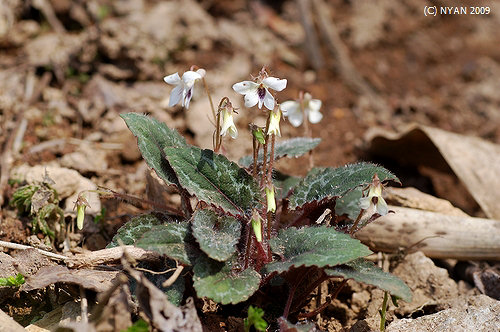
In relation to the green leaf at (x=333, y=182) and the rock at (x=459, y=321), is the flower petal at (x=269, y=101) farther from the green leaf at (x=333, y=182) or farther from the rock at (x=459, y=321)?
the rock at (x=459, y=321)

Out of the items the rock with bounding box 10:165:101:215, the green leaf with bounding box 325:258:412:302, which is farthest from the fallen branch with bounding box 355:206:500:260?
the rock with bounding box 10:165:101:215

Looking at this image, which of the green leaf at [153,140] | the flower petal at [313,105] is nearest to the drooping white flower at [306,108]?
the flower petal at [313,105]

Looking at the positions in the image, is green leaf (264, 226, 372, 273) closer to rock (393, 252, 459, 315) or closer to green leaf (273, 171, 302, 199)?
green leaf (273, 171, 302, 199)

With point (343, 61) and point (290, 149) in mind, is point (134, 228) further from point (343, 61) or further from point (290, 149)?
point (343, 61)

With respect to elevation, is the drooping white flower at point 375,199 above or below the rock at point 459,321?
above

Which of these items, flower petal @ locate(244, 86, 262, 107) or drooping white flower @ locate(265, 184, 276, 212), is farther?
flower petal @ locate(244, 86, 262, 107)

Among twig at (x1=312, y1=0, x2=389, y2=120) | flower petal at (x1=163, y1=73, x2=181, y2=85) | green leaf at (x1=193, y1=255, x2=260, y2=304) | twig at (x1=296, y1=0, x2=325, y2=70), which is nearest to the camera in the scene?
green leaf at (x1=193, y1=255, x2=260, y2=304)

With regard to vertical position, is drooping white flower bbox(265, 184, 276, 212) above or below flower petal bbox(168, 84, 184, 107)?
below
